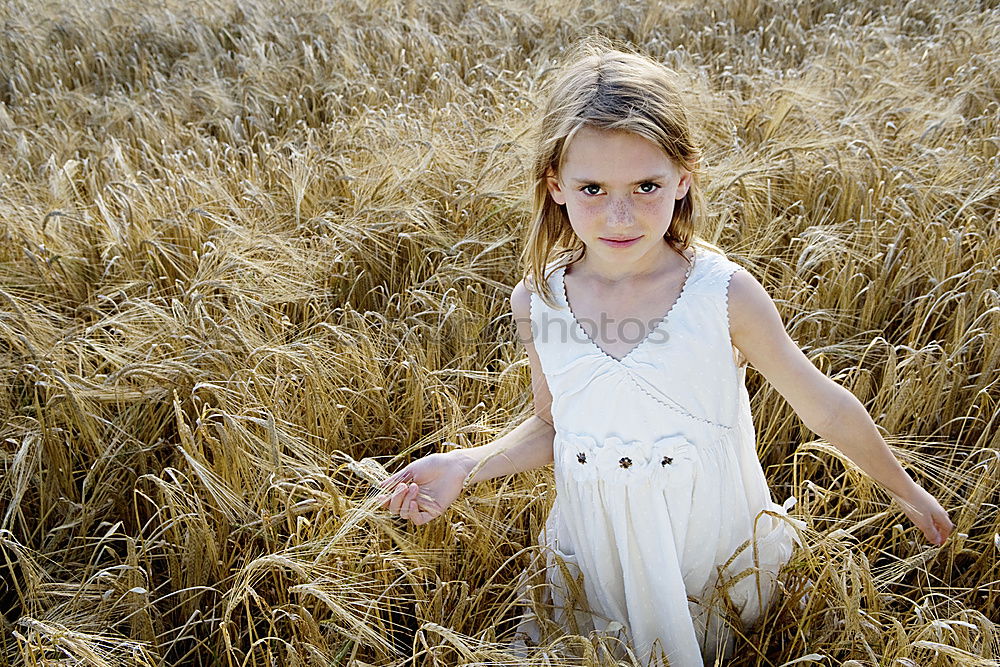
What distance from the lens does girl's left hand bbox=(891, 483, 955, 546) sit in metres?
1.27

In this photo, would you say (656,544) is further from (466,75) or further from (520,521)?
(466,75)

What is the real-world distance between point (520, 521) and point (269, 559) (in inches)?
24.7

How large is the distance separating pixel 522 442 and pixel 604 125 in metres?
0.54

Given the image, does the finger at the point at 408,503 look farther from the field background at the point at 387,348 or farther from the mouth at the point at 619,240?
the mouth at the point at 619,240

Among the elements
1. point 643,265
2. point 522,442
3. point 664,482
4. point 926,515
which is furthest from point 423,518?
point 926,515

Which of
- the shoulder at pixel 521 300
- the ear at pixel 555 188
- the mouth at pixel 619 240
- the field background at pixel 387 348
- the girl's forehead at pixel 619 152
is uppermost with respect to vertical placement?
the girl's forehead at pixel 619 152

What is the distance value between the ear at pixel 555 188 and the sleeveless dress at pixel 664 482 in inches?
4.7

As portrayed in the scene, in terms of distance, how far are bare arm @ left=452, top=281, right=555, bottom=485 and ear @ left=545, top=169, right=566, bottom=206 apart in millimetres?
148

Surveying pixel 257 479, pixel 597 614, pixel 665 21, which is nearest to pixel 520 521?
pixel 597 614

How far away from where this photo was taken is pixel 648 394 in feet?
4.09

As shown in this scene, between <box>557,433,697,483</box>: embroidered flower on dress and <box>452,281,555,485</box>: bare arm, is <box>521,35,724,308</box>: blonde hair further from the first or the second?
<box>557,433,697,483</box>: embroidered flower on dress

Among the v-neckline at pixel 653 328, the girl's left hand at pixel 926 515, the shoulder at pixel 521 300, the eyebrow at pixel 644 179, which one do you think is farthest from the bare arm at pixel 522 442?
the girl's left hand at pixel 926 515

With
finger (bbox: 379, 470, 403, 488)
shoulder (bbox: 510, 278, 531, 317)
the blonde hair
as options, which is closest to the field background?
finger (bbox: 379, 470, 403, 488)

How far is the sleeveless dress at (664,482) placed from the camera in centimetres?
124
